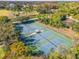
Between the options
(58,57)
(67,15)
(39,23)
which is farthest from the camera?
(67,15)

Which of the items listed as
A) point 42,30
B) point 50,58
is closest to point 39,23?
point 42,30

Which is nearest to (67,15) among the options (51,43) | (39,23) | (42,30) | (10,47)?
(39,23)

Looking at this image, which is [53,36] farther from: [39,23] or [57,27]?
[39,23]

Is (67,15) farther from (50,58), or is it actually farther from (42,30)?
(50,58)

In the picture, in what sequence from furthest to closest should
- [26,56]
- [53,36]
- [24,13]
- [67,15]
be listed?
[24,13]
[67,15]
[53,36]
[26,56]

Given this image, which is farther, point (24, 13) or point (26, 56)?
point (24, 13)

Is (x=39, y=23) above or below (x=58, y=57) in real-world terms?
below
